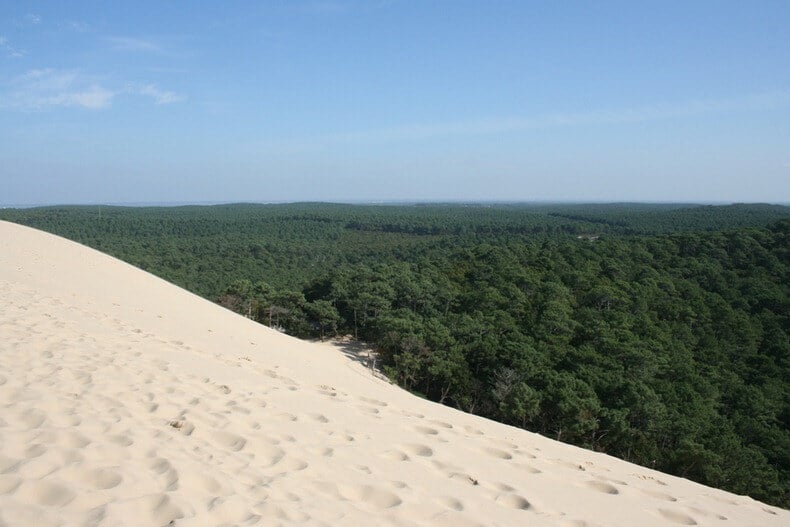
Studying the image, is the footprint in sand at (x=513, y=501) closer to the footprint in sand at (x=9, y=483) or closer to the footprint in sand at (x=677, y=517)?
the footprint in sand at (x=677, y=517)

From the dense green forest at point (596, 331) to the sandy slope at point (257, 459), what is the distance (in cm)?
1315

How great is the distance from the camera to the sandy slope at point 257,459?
8.41ft

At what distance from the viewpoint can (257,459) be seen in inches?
130

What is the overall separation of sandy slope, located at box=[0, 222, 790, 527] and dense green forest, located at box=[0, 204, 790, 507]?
1315 cm

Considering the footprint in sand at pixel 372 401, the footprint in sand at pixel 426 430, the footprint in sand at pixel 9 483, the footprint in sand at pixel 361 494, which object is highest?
the footprint in sand at pixel 9 483

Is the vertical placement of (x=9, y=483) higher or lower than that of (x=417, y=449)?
higher

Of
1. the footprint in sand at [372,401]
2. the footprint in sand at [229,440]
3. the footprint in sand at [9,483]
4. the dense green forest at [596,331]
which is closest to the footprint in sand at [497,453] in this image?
the footprint in sand at [372,401]

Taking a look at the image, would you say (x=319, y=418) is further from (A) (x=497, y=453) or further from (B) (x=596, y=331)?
(B) (x=596, y=331)

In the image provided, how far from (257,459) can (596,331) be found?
956 inches

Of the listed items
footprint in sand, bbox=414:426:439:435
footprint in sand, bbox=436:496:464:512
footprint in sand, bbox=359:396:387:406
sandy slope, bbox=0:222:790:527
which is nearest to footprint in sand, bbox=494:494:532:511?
sandy slope, bbox=0:222:790:527

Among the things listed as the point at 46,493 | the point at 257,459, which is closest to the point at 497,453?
the point at 257,459

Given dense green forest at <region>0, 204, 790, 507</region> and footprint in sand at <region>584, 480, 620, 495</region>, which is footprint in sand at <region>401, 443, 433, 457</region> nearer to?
footprint in sand at <region>584, 480, 620, 495</region>

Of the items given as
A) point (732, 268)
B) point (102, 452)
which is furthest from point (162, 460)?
point (732, 268)

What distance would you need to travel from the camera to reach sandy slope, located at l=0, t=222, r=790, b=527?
2564mm
